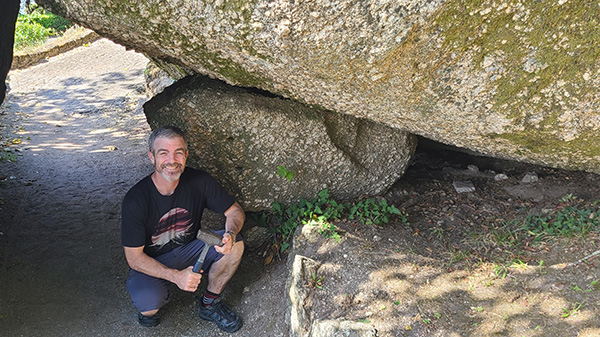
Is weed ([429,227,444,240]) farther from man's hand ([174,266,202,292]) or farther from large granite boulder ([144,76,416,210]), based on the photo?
man's hand ([174,266,202,292])

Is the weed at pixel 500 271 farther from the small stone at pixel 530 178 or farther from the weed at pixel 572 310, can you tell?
the small stone at pixel 530 178

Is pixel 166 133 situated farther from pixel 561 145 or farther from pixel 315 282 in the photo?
pixel 561 145

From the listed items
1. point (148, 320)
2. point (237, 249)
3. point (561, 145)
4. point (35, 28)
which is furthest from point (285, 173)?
point (35, 28)

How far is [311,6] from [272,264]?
99.3 inches

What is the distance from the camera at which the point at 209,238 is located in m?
3.62

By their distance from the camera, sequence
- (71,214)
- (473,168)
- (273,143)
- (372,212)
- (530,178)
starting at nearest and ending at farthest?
(273,143), (372,212), (530,178), (473,168), (71,214)

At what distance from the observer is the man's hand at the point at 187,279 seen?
11.8 ft

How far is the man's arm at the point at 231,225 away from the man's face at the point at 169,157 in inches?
23.0

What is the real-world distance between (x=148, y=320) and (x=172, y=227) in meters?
0.80

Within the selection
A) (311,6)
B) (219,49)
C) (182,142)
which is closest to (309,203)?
(182,142)

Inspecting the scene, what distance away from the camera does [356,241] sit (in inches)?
157

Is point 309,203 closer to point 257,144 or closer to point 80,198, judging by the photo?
point 257,144

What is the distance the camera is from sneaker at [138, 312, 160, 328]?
3938 millimetres

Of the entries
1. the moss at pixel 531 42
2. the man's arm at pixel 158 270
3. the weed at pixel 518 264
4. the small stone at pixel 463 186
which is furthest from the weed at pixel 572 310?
the man's arm at pixel 158 270
